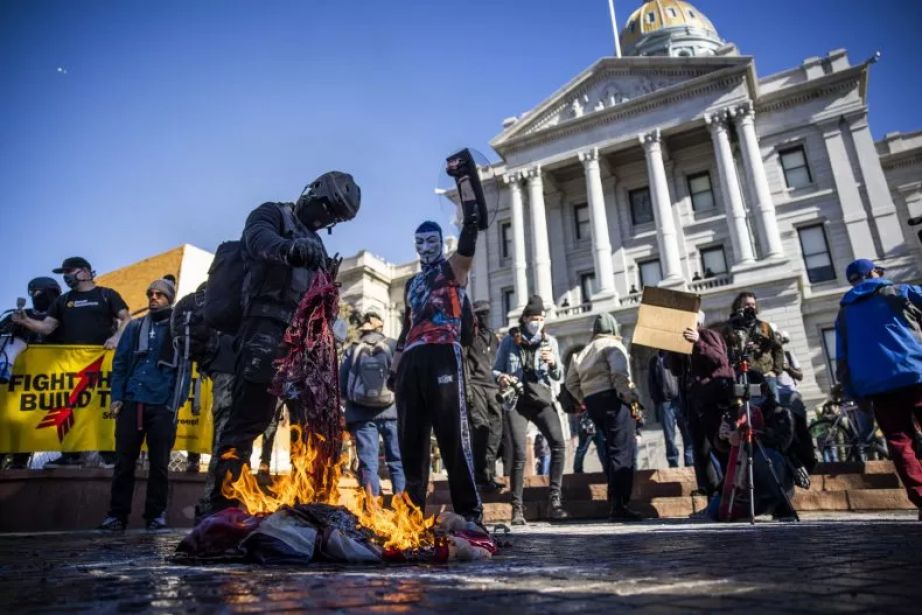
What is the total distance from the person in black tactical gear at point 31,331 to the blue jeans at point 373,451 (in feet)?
12.3

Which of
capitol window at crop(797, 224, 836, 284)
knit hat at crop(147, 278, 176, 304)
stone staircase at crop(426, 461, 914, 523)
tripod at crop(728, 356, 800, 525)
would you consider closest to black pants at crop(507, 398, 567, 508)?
stone staircase at crop(426, 461, 914, 523)

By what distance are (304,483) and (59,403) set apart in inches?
211

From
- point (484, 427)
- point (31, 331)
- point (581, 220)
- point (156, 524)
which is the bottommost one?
point (156, 524)

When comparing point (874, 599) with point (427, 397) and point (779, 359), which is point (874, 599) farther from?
point (779, 359)

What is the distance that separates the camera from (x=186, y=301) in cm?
538

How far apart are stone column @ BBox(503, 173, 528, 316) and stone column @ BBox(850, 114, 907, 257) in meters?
16.3

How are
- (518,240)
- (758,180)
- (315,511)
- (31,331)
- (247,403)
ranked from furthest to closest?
(518,240)
(758,180)
(31,331)
(247,403)
(315,511)

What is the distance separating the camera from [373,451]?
6.45m

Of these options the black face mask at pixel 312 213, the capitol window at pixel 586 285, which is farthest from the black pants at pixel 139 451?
the capitol window at pixel 586 285

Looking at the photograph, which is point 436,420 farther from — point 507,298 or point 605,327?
point 507,298

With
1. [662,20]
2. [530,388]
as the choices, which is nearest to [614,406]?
[530,388]

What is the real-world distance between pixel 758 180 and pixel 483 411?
25651mm

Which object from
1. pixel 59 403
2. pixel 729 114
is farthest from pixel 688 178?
pixel 59 403

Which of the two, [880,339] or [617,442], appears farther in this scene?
[617,442]
